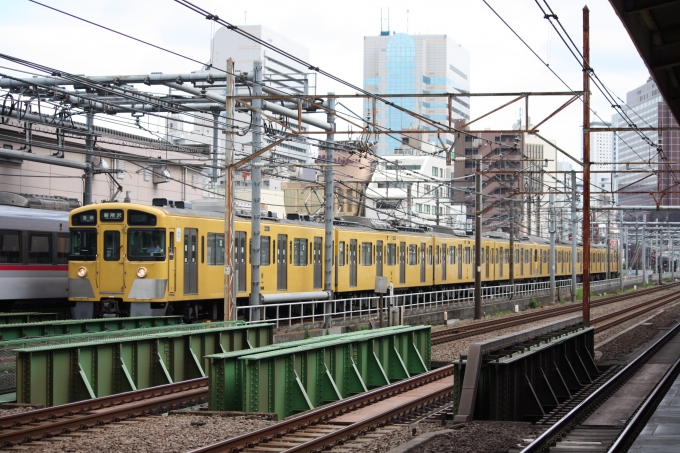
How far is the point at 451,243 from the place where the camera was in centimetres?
4147

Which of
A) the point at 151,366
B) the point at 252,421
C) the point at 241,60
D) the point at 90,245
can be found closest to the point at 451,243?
the point at 90,245

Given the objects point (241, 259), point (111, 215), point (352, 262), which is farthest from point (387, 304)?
point (111, 215)

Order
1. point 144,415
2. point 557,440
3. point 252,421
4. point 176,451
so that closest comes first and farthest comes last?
point 176,451
point 557,440
point 252,421
point 144,415

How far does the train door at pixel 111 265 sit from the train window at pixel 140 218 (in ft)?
1.62

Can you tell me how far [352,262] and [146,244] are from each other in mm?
10675

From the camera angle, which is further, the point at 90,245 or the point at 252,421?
the point at 90,245

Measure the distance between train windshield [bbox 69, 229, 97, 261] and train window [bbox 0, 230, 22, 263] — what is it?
144cm

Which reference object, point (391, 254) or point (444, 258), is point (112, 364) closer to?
point (391, 254)

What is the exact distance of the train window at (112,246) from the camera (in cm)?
2172

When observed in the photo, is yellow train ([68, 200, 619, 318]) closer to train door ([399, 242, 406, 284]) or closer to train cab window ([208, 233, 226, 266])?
train cab window ([208, 233, 226, 266])

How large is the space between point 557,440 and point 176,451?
4168mm

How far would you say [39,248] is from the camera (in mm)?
23562

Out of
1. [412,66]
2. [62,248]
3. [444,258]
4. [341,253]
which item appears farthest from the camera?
[412,66]

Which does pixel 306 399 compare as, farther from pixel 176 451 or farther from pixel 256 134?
pixel 256 134
